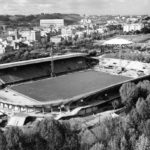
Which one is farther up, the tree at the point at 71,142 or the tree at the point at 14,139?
the tree at the point at 14,139

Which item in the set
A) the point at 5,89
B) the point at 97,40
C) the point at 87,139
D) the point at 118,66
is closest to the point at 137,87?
the point at 87,139

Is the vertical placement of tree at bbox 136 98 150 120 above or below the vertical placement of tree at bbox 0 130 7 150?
below

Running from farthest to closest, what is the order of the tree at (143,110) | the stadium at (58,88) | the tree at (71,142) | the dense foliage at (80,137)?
the stadium at (58,88)
the tree at (143,110)
the tree at (71,142)
the dense foliage at (80,137)

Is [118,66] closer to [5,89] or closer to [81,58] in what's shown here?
[81,58]

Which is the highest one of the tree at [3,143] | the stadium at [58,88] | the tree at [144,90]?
the tree at [3,143]

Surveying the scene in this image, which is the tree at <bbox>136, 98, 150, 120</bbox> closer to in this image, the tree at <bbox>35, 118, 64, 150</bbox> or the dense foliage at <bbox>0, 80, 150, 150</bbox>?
the dense foliage at <bbox>0, 80, 150, 150</bbox>

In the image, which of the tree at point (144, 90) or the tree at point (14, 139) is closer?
the tree at point (14, 139)

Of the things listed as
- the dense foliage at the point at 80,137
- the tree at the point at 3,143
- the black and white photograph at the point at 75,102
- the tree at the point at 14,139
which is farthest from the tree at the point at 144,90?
the tree at the point at 3,143

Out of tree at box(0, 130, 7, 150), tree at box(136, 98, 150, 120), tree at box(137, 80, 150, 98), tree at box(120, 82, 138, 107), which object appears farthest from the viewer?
tree at box(137, 80, 150, 98)

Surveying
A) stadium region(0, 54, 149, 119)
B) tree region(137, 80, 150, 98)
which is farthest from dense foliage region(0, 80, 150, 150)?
tree region(137, 80, 150, 98)

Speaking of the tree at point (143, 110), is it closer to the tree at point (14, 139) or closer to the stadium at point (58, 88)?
the stadium at point (58, 88)

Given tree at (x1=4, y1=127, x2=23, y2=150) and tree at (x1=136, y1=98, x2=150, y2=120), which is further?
tree at (x1=136, y1=98, x2=150, y2=120)
